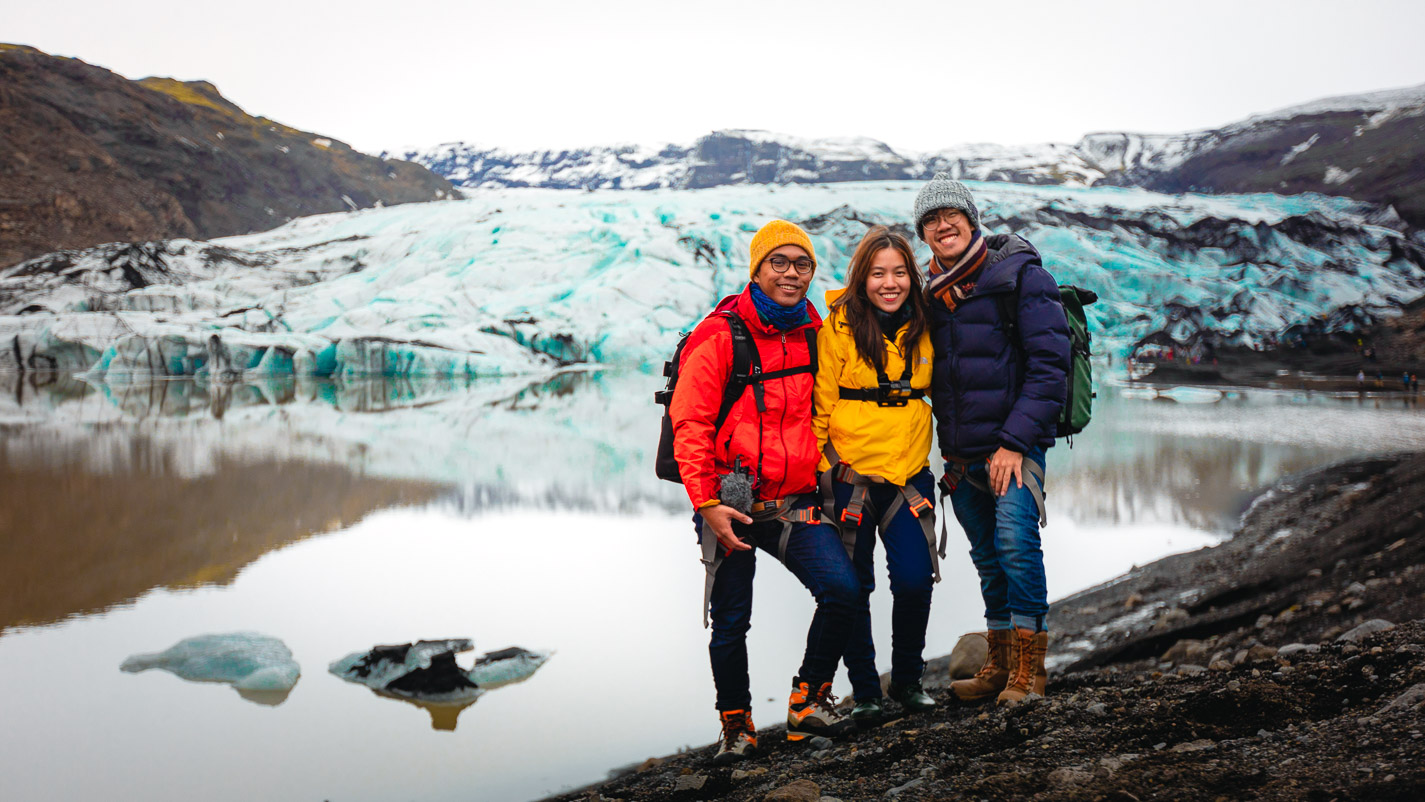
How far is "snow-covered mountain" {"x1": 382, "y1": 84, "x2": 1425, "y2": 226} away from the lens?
45.7 meters

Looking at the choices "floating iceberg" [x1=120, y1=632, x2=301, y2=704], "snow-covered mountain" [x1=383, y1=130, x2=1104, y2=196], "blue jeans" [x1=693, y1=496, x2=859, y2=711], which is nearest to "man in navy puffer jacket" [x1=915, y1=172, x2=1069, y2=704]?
"blue jeans" [x1=693, y1=496, x2=859, y2=711]

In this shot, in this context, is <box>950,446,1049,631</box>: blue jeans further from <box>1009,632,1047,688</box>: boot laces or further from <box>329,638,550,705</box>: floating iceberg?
<box>329,638,550,705</box>: floating iceberg

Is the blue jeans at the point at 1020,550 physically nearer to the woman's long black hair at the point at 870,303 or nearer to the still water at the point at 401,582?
the woman's long black hair at the point at 870,303

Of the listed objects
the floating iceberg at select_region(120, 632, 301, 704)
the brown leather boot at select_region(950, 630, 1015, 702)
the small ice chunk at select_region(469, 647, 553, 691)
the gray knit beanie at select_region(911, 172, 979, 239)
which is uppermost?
the gray knit beanie at select_region(911, 172, 979, 239)

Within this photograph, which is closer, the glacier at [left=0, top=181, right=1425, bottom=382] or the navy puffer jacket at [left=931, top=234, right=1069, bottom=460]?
the navy puffer jacket at [left=931, top=234, right=1069, bottom=460]

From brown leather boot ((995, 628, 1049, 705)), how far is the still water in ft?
3.91

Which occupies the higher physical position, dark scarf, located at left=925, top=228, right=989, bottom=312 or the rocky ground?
dark scarf, located at left=925, top=228, right=989, bottom=312

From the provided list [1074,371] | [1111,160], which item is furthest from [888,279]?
[1111,160]

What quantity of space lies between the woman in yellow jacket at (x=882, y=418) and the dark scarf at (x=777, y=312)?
0.12 m

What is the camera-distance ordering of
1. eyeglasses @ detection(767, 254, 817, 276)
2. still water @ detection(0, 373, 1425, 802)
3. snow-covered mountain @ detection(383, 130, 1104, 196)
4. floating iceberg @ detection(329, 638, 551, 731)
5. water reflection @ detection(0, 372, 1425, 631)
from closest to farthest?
eyeglasses @ detection(767, 254, 817, 276) < still water @ detection(0, 373, 1425, 802) < floating iceberg @ detection(329, 638, 551, 731) < water reflection @ detection(0, 372, 1425, 631) < snow-covered mountain @ detection(383, 130, 1104, 196)

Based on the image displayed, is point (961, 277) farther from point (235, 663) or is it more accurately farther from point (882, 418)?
point (235, 663)

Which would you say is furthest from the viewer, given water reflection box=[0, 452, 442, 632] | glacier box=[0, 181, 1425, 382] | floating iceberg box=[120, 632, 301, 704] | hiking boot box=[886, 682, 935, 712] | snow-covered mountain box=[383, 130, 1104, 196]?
snow-covered mountain box=[383, 130, 1104, 196]

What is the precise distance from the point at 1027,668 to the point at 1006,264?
3.62 ft

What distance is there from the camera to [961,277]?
2.39 metres
